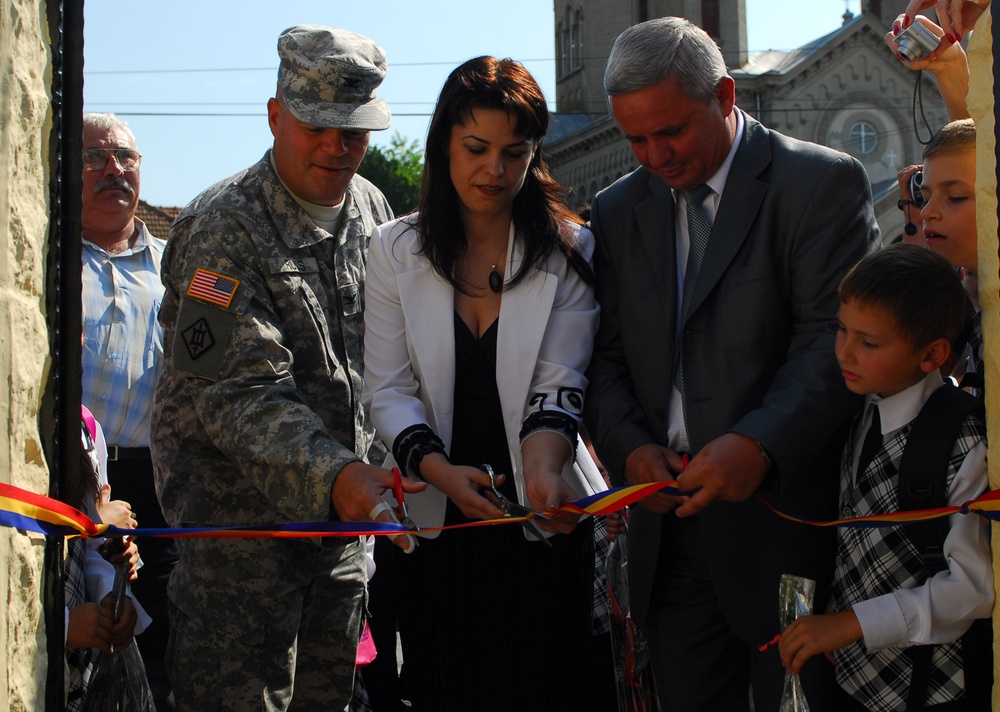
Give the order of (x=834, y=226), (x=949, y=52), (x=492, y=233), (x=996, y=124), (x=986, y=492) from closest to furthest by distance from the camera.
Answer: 1. (x=996, y=124)
2. (x=986, y=492)
3. (x=834, y=226)
4. (x=492, y=233)
5. (x=949, y=52)

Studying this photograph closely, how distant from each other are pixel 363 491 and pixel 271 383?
48 cm

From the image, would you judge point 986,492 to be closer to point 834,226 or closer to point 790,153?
point 834,226

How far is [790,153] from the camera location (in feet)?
10.6

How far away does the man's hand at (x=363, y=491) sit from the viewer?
2.86 metres

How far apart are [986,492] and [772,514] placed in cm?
73

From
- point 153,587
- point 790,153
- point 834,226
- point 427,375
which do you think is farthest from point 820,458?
point 153,587

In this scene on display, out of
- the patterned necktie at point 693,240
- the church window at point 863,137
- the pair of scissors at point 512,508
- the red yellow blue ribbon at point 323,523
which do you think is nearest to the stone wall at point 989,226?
the red yellow blue ribbon at point 323,523

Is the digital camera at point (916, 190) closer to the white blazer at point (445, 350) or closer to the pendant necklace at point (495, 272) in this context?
the white blazer at point (445, 350)

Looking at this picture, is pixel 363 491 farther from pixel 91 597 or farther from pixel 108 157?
pixel 108 157

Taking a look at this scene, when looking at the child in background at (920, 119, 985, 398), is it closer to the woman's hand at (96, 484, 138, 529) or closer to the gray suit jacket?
the gray suit jacket

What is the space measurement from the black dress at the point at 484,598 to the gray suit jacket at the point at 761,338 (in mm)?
313

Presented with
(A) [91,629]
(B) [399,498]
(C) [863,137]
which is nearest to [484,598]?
(B) [399,498]

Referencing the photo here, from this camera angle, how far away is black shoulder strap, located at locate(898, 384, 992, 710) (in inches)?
107

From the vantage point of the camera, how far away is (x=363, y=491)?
9.47ft
